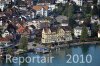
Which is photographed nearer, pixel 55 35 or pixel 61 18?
pixel 55 35

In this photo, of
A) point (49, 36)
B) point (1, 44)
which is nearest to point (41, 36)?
point (49, 36)

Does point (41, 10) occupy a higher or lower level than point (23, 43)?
higher

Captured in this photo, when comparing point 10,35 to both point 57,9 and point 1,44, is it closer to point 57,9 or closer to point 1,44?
point 1,44

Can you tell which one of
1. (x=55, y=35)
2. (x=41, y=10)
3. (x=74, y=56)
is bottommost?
(x=74, y=56)

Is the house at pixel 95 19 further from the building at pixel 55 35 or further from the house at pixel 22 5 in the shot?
the house at pixel 22 5

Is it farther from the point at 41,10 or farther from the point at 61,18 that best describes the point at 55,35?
the point at 41,10

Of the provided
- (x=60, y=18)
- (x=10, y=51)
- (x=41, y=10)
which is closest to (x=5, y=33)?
(x=10, y=51)
